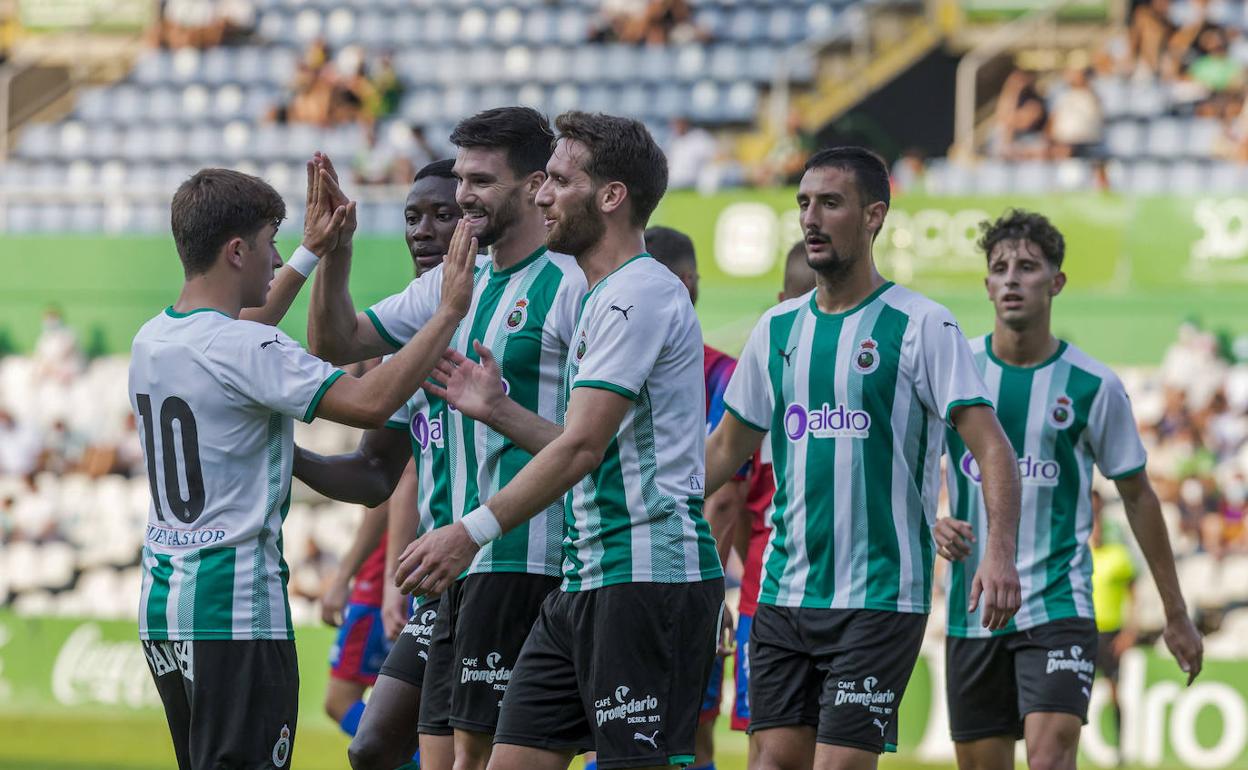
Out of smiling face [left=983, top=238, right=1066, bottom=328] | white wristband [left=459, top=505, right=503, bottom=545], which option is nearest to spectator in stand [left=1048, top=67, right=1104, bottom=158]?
smiling face [left=983, top=238, right=1066, bottom=328]

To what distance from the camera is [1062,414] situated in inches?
273

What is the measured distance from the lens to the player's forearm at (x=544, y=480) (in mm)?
4668

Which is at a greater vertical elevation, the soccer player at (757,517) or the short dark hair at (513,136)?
the short dark hair at (513,136)

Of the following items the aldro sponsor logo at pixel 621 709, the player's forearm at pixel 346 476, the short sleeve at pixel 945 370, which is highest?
the short sleeve at pixel 945 370

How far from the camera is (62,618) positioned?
1336 centimetres

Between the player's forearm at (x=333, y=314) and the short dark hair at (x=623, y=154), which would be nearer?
the short dark hair at (x=623, y=154)

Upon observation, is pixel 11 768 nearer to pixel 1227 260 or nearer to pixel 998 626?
pixel 998 626

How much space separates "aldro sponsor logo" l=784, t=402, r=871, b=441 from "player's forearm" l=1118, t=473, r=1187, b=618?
1695 mm

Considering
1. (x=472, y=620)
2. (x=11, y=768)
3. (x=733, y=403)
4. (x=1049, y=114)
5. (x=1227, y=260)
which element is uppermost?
(x=1049, y=114)

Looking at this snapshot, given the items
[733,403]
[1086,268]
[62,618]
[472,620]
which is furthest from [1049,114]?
[472,620]

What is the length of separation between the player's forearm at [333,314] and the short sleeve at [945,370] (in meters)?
1.80

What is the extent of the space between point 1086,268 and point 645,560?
35.0ft

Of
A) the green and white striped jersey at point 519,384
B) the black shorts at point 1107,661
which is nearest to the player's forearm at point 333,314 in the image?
the green and white striped jersey at point 519,384

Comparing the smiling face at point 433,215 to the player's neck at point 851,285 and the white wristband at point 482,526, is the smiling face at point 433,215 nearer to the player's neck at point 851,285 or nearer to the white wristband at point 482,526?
the player's neck at point 851,285
